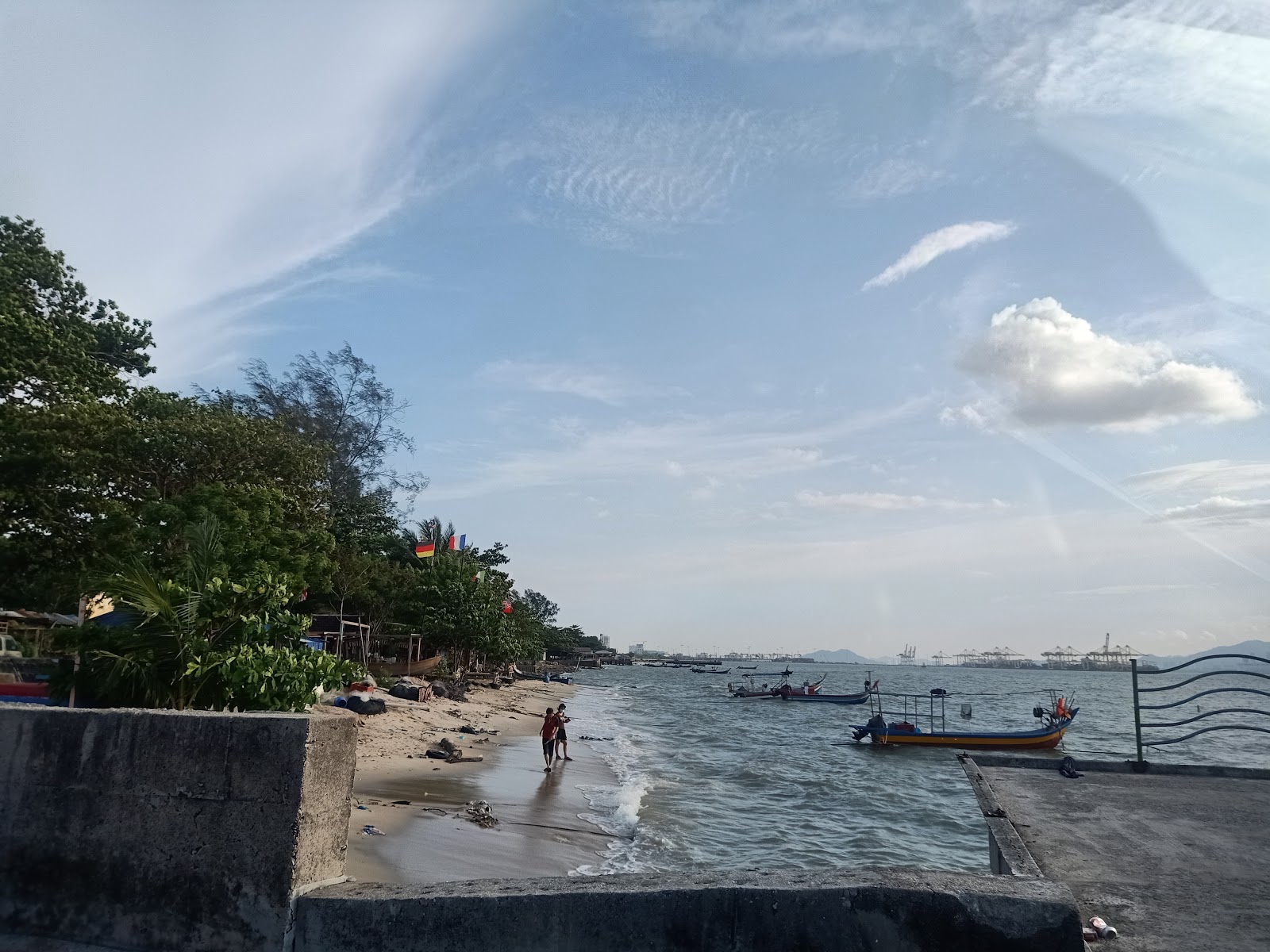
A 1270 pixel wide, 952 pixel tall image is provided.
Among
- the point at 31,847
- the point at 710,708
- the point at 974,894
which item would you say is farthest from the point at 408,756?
the point at 710,708

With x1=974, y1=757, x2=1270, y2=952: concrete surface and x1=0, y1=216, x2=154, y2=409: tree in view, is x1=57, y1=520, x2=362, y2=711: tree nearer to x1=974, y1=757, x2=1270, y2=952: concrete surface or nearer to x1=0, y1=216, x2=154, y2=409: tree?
x1=974, y1=757, x2=1270, y2=952: concrete surface

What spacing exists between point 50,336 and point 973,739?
116 ft

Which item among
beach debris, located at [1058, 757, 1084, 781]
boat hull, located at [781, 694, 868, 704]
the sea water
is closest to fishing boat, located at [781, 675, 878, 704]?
boat hull, located at [781, 694, 868, 704]

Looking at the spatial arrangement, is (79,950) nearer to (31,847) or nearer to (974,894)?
(31,847)

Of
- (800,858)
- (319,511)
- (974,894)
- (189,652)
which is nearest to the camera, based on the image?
(974,894)

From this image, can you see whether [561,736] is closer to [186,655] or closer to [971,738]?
[186,655]

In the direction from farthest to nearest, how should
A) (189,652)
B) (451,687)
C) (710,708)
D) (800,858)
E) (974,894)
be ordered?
(710,708) < (451,687) < (800,858) < (189,652) < (974,894)


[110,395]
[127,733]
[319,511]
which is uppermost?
[110,395]

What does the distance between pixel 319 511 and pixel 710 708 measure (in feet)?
133

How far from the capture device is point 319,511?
23.9m

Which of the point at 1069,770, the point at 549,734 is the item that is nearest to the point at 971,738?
the point at 549,734

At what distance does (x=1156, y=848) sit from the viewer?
572 cm

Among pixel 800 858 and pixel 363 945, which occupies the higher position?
pixel 363 945

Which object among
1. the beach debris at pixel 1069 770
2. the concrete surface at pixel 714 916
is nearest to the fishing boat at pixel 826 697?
the beach debris at pixel 1069 770
